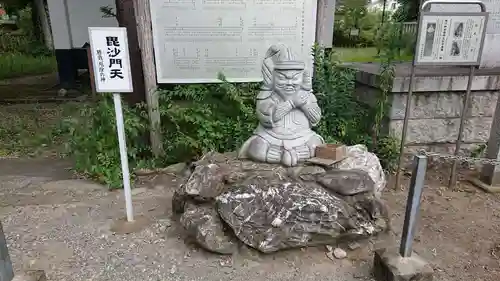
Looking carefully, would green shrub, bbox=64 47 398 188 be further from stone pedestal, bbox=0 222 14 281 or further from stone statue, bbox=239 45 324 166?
stone pedestal, bbox=0 222 14 281

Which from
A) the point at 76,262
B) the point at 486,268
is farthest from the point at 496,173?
the point at 76,262

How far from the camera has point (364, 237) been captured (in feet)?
9.32

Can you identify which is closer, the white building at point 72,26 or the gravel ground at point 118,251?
the gravel ground at point 118,251

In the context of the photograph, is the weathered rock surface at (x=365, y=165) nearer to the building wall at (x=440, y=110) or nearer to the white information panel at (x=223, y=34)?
the building wall at (x=440, y=110)

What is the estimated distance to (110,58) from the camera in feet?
8.97

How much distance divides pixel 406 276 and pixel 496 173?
2283mm

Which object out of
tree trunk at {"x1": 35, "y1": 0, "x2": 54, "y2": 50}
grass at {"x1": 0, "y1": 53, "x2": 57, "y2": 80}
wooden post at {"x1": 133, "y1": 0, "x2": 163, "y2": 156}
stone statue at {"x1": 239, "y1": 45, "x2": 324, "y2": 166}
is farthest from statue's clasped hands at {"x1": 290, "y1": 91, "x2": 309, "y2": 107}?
tree trunk at {"x1": 35, "y1": 0, "x2": 54, "y2": 50}

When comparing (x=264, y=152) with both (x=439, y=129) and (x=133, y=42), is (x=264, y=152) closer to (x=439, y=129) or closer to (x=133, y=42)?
(x=133, y=42)

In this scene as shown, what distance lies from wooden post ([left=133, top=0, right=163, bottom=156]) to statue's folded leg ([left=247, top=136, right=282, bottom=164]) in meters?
1.59

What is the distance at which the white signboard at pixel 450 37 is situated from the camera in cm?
346

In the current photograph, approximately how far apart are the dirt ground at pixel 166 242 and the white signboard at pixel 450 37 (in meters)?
1.39

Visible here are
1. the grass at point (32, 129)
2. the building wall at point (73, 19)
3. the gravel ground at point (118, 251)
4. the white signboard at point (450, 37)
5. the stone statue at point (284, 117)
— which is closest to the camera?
the gravel ground at point (118, 251)

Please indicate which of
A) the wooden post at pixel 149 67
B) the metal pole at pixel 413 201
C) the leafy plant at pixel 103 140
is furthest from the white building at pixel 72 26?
the metal pole at pixel 413 201

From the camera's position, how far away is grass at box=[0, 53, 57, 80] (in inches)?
455
